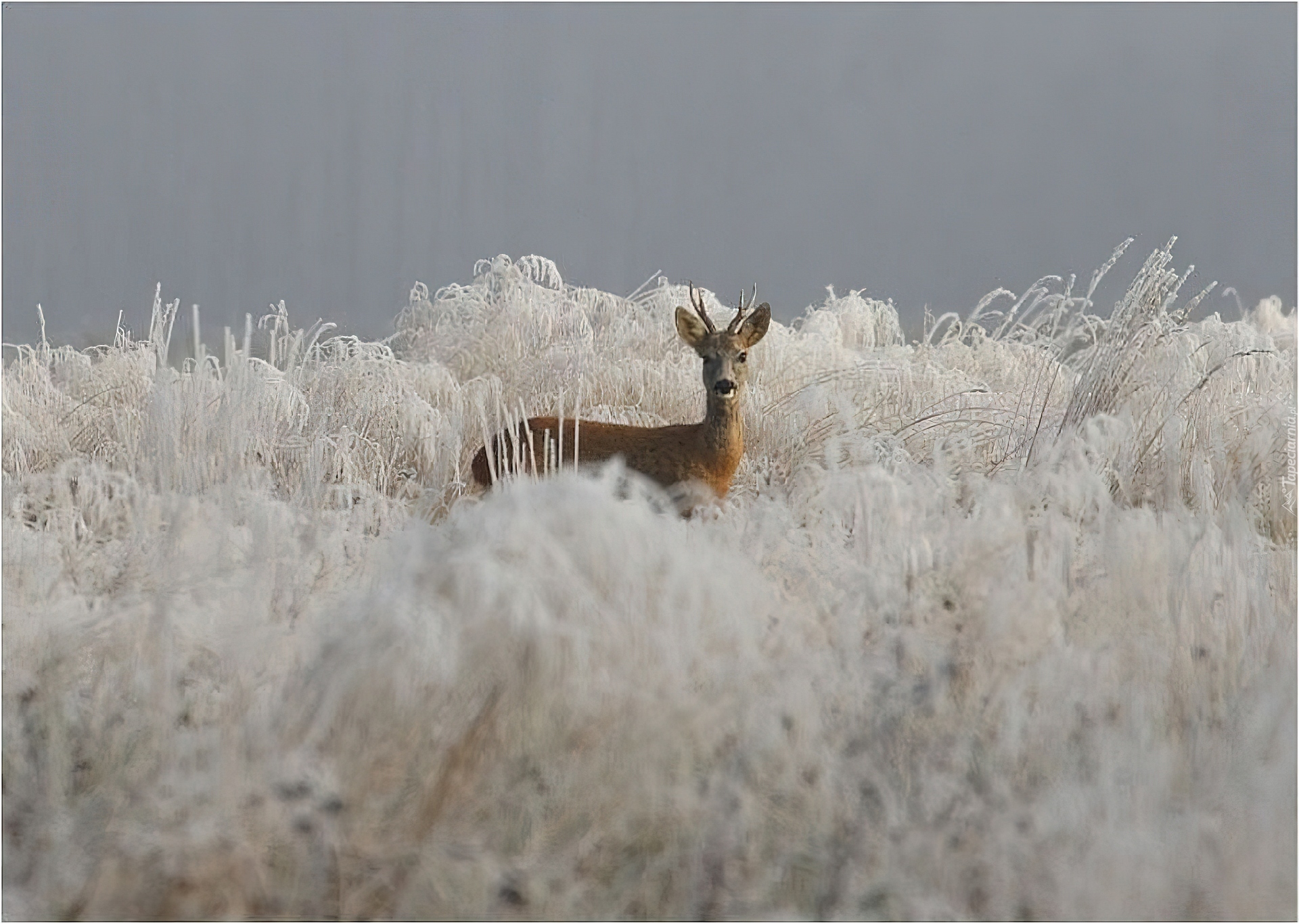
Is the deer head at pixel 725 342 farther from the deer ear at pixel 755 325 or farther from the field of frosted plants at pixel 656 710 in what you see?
the field of frosted plants at pixel 656 710

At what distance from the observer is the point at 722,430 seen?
3.14 metres

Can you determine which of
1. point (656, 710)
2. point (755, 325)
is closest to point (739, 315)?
point (755, 325)

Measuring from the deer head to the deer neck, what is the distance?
2cm

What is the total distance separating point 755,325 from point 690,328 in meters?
0.16

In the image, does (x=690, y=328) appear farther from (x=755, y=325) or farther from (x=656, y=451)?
(x=656, y=451)

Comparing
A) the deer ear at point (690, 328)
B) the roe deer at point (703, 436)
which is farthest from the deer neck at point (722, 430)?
the deer ear at point (690, 328)

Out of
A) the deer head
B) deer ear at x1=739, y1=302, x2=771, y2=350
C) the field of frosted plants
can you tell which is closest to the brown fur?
the deer head

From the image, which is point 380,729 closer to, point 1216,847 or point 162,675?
point 162,675

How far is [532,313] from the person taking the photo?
534 centimetres

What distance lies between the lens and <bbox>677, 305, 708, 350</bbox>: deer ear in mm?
3123

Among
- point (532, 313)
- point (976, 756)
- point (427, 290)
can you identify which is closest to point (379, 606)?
point (976, 756)

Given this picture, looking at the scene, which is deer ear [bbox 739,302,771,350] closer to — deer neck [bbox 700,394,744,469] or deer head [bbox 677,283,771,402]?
deer head [bbox 677,283,771,402]

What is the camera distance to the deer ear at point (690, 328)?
3.12 m

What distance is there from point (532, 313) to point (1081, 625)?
3608 millimetres
